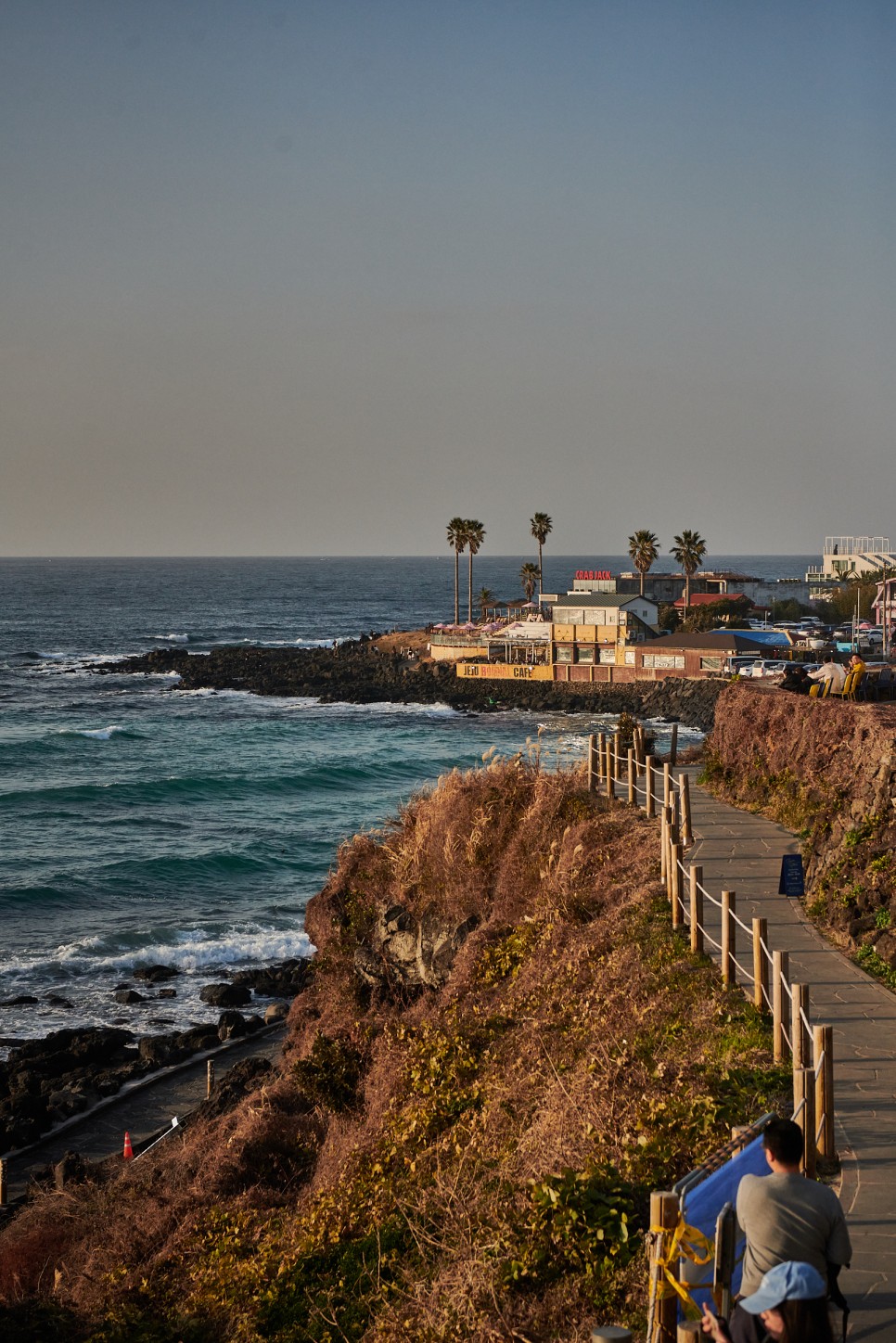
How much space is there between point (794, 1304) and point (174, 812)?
1759 inches

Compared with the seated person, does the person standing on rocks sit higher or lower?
lower

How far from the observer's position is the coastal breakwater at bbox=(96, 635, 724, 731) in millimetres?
75562

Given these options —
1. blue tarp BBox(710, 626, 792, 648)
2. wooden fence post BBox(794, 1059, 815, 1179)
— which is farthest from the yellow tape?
blue tarp BBox(710, 626, 792, 648)

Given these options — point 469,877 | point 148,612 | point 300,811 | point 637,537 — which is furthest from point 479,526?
point 469,877

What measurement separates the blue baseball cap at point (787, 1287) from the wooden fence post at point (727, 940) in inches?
275

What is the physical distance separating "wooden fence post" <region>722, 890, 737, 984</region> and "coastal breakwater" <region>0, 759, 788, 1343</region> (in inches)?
18.4

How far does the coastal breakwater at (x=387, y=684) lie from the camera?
7556 centimetres

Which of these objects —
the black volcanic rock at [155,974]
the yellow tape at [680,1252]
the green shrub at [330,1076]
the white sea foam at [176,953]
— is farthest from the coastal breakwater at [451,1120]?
the white sea foam at [176,953]

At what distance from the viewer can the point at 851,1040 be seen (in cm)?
1104

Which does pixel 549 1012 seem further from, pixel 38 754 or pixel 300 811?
pixel 38 754

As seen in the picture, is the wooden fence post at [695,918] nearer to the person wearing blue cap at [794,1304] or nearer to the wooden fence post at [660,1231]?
the wooden fence post at [660,1231]

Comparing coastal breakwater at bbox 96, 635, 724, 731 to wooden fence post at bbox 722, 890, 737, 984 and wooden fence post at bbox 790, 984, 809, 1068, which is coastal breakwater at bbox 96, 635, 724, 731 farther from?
wooden fence post at bbox 790, 984, 809, 1068

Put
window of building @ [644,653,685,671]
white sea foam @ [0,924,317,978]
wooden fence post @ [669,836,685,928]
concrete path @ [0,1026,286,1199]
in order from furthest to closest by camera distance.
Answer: window of building @ [644,653,685,671], white sea foam @ [0,924,317,978], concrete path @ [0,1026,286,1199], wooden fence post @ [669,836,685,928]

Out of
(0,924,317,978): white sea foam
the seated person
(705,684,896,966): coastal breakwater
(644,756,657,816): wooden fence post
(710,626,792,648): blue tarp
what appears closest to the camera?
(705,684,896,966): coastal breakwater
